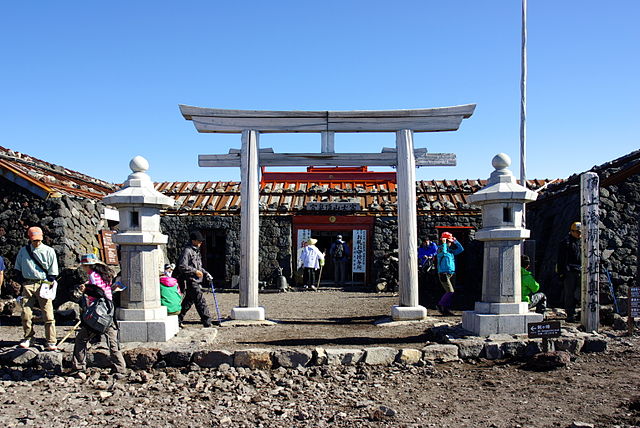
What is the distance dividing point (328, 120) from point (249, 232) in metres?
2.59

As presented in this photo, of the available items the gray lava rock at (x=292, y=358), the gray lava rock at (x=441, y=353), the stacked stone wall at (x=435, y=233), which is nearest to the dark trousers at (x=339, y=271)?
the stacked stone wall at (x=435, y=233)

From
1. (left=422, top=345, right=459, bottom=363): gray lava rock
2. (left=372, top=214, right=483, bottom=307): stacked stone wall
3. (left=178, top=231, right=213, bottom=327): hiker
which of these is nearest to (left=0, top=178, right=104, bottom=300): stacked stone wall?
(left=178, top=231, right=213, bottom=327): hiker

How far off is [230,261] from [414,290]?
30.1ft

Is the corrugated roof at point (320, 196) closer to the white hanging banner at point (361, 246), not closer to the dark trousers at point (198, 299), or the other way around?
the white hanging banner at point (361, 246)

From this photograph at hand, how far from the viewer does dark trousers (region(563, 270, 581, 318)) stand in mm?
8797

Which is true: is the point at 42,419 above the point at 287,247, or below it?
below

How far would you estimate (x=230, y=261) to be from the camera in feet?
56.3

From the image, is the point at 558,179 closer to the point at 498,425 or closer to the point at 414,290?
the point at 414,290

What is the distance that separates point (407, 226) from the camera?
9.38 m

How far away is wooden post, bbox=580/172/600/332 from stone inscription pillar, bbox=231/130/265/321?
527cm

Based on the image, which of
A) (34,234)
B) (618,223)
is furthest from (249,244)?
(618,223)

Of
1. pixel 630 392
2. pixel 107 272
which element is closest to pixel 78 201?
pixel 107 272

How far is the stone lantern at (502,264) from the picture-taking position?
23.9 feet

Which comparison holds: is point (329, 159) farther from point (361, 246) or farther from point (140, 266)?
point (361, 246)
